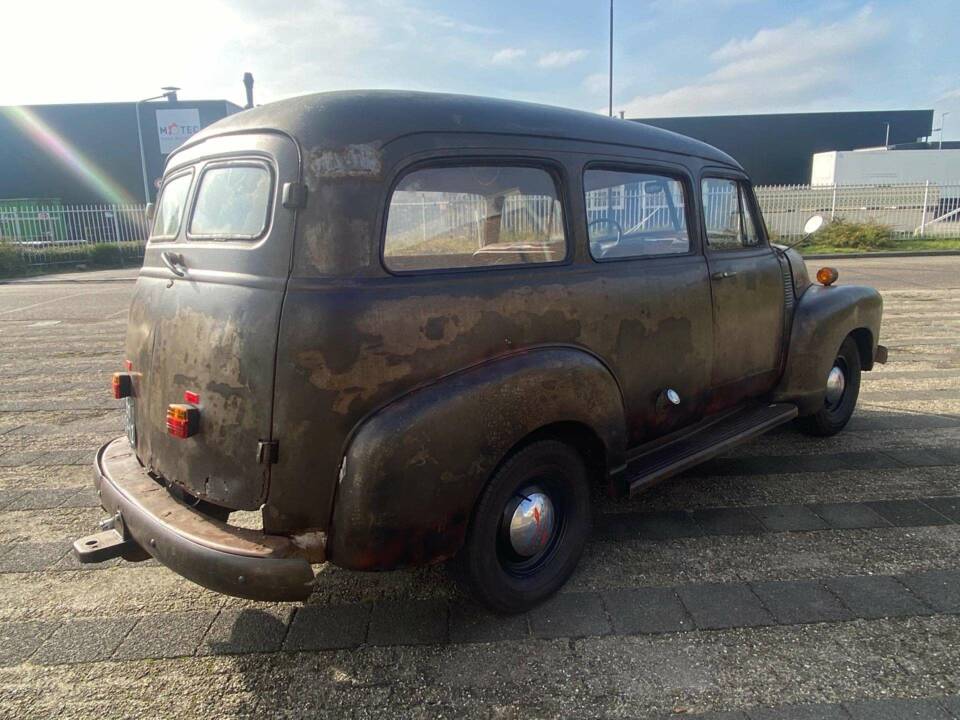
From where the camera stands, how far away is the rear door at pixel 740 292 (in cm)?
358

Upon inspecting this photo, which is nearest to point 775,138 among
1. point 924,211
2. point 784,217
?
point 924,211

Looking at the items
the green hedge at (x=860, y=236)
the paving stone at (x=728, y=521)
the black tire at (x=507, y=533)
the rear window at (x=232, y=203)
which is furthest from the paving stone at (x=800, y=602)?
the green hedge at (x=860, y=236)

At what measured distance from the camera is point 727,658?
7.79ft

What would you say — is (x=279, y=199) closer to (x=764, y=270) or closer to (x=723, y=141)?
(x=764, y=270)

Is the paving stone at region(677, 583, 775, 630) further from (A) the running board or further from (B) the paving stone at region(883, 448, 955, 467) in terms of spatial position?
(B) the paving stone at region(883, 448, 955, 467)

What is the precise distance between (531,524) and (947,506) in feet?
8.41

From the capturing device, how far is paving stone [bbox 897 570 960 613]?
2.66 m

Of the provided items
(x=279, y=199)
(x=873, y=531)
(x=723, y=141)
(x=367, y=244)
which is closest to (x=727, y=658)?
(x=873, y=531)

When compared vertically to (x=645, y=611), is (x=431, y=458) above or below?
above

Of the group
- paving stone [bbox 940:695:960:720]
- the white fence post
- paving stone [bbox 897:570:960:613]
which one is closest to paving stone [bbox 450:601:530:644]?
paving stone [bbox 940:695:960:720]

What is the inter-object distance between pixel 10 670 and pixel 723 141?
142 feet

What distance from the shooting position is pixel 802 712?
2111 millimetres

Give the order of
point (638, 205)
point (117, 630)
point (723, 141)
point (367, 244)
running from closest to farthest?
point (367, 244) → point (117, 630) → point (638, 205) → point (723, 141)

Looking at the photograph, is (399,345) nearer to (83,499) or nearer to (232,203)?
(232,203)
